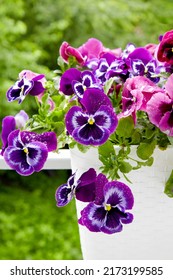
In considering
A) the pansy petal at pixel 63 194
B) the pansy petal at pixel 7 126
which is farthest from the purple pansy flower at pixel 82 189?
the pansy petal at pixel 7 126

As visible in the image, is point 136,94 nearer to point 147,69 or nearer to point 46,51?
point 147,69

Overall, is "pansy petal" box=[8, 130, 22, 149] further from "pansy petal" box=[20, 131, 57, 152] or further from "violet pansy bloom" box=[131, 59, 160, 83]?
"violet pansy bloom" box=[131, 59, 160, 83]

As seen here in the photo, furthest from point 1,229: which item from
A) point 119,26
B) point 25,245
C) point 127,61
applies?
point 127,61

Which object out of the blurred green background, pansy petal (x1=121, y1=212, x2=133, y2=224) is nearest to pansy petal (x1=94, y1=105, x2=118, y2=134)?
pansy petal (x1=121, y1=212, x2=133, y2=224)

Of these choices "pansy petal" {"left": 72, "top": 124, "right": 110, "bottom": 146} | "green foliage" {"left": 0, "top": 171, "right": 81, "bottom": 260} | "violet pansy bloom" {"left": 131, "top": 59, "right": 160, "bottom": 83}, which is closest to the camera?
"pansy petal" {"left": 72, "top": 124, "right": 110, "bottom": 146}

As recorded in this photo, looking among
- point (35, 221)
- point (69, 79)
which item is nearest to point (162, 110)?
point (69, 79)

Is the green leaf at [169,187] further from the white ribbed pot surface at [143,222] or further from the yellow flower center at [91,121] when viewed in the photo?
the yellow flower center at [91,121]
